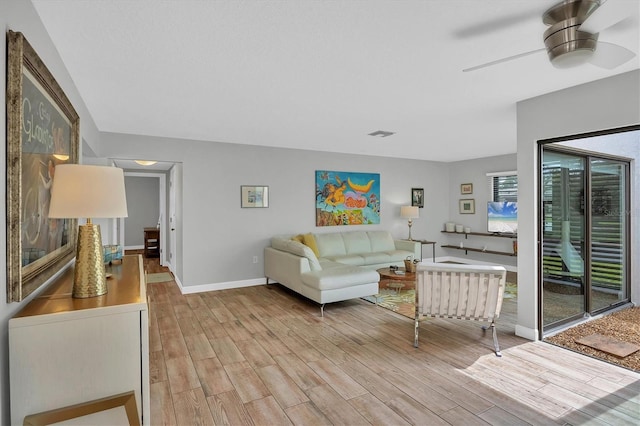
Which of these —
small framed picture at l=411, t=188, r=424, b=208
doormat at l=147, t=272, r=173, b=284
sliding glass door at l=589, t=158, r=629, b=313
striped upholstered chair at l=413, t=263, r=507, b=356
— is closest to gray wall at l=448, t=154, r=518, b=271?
small framed picture at l=411, t=188, r=424, b=208

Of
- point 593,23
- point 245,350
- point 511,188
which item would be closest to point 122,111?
point 245,350

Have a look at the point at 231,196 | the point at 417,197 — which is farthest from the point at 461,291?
the point at 417,197

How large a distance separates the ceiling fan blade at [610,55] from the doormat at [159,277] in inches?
241

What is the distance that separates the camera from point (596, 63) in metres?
1.80

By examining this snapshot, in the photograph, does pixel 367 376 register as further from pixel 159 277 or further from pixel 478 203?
pixel 478 203

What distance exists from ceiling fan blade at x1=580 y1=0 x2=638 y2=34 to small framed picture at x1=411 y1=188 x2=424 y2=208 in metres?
5.87

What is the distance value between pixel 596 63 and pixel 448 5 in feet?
2.75

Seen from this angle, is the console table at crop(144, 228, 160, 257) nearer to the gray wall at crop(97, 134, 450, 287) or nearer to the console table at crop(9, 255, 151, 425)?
the gray wall at crop(97, 134, 450, 287)

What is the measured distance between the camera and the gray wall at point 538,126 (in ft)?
Answer: 8.90

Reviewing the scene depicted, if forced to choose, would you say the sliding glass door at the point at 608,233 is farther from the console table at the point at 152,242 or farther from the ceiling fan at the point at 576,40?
the console table at the point at 152,242

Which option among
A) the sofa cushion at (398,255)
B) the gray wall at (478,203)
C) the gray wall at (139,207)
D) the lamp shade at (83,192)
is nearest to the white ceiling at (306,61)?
the lamp shade at (83,192)

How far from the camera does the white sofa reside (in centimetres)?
420

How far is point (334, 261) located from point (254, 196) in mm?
1654

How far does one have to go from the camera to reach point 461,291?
120 inches
